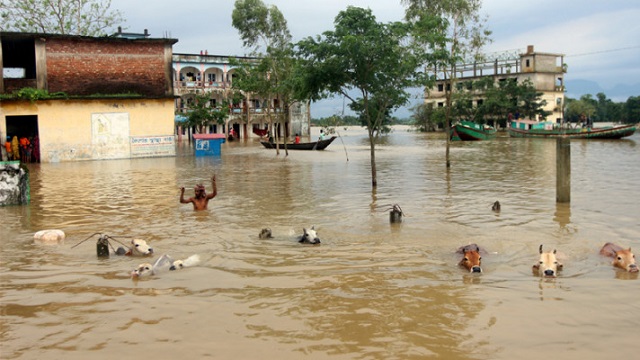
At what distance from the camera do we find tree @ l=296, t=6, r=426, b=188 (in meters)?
15.4

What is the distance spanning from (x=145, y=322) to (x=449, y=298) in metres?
3.46

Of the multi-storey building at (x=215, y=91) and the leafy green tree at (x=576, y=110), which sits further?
the leafy green tree at (x=576, y=110)

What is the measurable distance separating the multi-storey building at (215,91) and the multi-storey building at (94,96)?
75.0 ft

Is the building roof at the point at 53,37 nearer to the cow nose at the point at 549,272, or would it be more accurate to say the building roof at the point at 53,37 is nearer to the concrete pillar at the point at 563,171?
the concrete pillar at the point at 563,171

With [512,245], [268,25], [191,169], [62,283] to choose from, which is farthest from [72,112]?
[512,245]

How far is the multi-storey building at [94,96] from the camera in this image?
29.1 m

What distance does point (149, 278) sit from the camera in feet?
24.3

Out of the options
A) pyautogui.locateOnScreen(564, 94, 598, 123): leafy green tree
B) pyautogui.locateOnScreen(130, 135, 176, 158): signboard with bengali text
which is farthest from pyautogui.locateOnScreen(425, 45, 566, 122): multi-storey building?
pyautogui.locateOnScreen(130, 135, 176, 158): signboard with bengali text

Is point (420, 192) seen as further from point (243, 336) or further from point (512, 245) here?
point (243, 336)

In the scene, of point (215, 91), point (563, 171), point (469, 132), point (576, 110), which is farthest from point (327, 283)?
point (576, 110)

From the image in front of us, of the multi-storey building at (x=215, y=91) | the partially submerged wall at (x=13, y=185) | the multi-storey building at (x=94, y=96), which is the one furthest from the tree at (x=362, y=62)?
the multi-storey building at (x=215, y=91)

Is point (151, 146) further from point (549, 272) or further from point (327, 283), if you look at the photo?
point (549, 272)

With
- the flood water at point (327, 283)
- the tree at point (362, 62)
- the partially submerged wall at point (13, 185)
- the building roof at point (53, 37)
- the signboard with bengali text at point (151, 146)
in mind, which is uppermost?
the building roof at point (53, 37)

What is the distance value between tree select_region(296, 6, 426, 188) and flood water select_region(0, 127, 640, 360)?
12.1 ft
